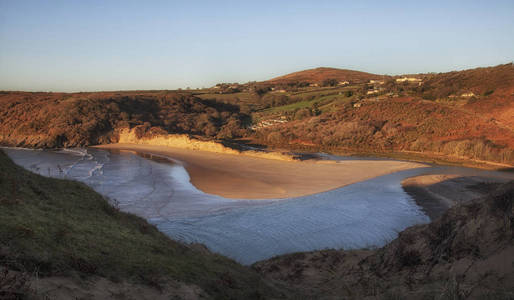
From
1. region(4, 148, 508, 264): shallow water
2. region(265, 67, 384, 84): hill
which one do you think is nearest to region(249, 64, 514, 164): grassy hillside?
region(4, 148, 508, 264): shallow water

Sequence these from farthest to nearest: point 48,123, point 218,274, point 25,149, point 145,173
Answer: point 48,123
point 25,149
point 145,173
point 218,274

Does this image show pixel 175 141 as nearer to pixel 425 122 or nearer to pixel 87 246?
pixel 425 122

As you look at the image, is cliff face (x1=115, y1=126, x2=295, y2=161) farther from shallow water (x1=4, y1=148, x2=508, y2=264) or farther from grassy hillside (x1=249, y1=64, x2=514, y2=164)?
shallow water (x1=4, y1=148, x2=508, y2=264)

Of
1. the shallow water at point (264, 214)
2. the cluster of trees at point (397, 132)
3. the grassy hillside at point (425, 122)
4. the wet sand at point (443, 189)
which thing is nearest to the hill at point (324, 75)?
the grassy hillside at point (425, 122)

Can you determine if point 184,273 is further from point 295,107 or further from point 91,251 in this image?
point 295,107

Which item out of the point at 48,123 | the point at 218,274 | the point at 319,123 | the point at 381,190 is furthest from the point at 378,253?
the point at 48,123

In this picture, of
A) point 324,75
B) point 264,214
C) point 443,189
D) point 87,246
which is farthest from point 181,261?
point 324,75
